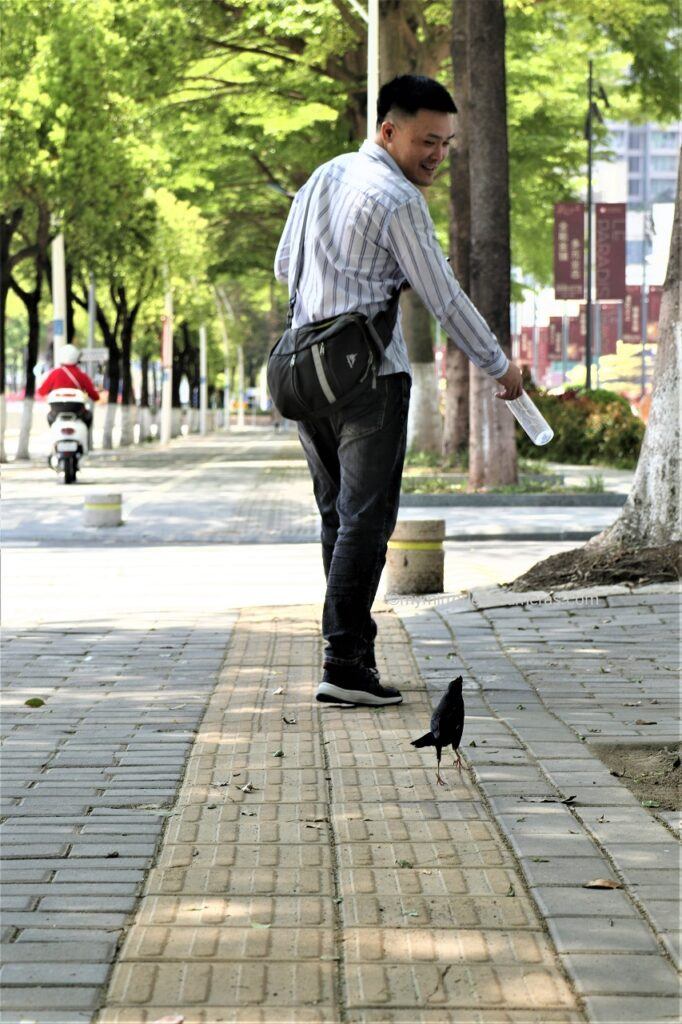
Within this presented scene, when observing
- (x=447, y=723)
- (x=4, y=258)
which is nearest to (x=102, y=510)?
(x=447, y=723)

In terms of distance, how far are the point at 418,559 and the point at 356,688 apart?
4.29 metres

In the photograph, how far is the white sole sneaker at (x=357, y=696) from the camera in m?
6.88

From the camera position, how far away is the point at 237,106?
34.3 m

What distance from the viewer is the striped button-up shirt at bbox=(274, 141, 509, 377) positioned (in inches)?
256

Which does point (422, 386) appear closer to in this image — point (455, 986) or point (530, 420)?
point (530, 420)

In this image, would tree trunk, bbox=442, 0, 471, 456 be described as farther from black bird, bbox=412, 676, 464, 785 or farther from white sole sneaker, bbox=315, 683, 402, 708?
→ black bird, bbox=412, 676, 464, 785

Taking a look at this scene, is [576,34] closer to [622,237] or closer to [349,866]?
[622,237]

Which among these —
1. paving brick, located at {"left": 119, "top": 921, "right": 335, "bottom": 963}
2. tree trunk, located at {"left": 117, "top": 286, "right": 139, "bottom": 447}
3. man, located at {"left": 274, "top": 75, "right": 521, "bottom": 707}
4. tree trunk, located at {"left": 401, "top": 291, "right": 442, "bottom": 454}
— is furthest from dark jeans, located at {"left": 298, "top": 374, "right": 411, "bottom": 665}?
tree trunk, located at {"left": 117, "top": 286, "right": 139, "bottom": 447}

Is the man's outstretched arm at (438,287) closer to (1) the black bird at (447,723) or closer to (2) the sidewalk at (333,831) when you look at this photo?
(2) the sidewalk at (333,831)

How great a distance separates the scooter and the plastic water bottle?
20702 mm

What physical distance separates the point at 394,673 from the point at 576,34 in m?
23.4

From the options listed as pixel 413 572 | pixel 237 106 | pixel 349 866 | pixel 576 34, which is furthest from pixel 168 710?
pixel 237 106

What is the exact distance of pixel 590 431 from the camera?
3388 centimetres

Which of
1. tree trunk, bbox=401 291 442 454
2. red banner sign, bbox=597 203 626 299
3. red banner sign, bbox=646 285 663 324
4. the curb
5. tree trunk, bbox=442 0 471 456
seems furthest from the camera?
red banner sign, bbox=646 285 663 324
